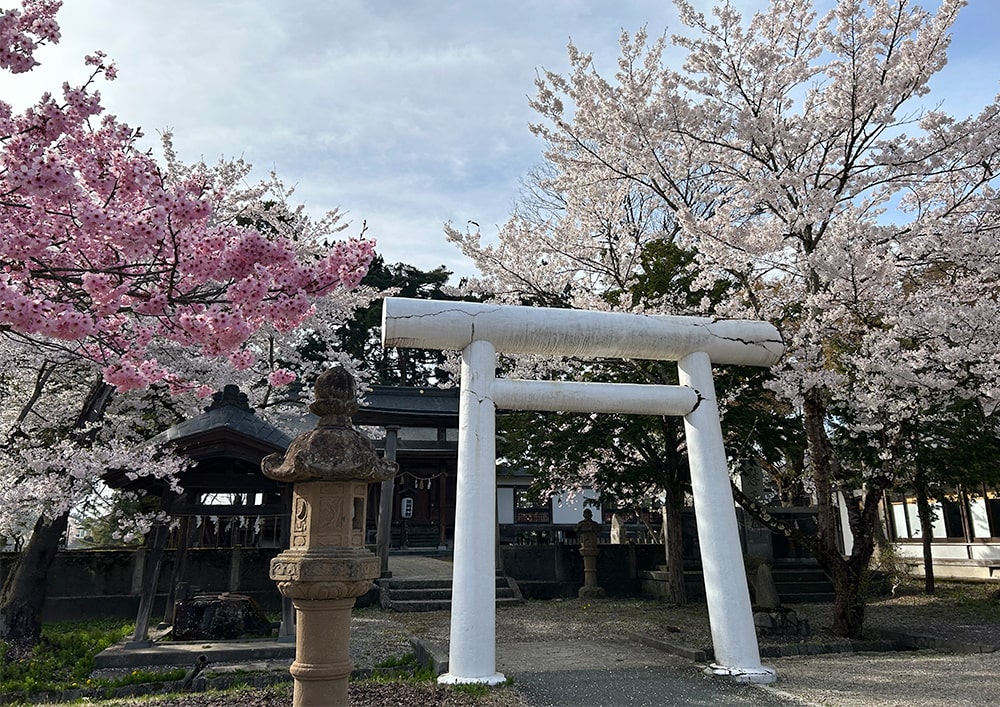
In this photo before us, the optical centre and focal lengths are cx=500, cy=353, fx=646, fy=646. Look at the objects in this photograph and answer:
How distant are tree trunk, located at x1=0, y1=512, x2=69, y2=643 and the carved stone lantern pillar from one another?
6.37m

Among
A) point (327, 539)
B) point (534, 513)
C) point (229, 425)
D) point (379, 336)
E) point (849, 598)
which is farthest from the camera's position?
point (379, 336)

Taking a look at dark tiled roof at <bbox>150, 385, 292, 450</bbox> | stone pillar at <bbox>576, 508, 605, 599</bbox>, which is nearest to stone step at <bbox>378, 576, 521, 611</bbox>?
stone pillar at <bbox>576, 508, 605, 599</bbox>

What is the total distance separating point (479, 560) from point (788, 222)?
566 cm

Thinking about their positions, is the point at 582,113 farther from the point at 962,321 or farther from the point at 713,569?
the point at 713,569

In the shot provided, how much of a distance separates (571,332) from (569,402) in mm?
779

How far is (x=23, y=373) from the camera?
1009cm

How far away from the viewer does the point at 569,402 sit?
7086 millimetres

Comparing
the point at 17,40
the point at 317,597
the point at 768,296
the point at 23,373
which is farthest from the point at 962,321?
the point at 23,373

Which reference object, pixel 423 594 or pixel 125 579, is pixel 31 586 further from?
pixel 423 594

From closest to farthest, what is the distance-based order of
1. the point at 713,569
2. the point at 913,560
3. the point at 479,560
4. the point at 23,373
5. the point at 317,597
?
the point at 317,597, the point at 479,560, the point at 713,569, the point at 23,373, the point at 913,560

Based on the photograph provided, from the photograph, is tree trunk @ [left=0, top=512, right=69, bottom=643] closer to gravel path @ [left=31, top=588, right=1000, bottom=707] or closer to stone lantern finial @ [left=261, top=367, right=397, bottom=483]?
gravel path @ [left=31, top=588, right=1000, bottom=707]

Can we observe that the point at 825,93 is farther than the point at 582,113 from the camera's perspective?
No

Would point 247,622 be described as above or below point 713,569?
below

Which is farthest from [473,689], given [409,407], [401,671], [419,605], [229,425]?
[409,407]
